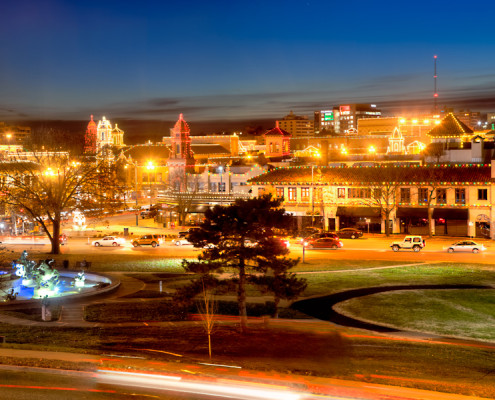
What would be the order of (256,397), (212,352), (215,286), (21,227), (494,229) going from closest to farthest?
1. (256,397)
2. (212,352)
3. (215,286)
4. (494,229)
5. (21,227)

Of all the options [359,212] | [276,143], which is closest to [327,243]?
[359,212]

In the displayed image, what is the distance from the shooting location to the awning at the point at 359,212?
70394mm

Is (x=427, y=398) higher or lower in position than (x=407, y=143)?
lower

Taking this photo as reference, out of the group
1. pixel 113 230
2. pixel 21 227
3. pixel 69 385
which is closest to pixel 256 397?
pixel 69 385

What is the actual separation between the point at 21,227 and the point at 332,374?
2637 inches

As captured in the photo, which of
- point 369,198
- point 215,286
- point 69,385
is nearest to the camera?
point 69,385

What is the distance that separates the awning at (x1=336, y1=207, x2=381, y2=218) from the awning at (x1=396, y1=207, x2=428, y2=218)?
243 centimetres

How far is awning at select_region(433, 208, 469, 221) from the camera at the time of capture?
66.1 metres

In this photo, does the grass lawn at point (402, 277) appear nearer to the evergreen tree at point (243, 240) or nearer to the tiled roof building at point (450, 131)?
the evergreen tree at point (243, 240)

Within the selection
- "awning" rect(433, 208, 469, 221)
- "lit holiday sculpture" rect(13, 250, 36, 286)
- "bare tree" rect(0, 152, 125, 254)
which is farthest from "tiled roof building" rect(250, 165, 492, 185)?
"lit holiday sculpture" rect(13, 250, 36, 286)

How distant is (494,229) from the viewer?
208ft

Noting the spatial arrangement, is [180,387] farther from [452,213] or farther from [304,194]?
[304,194]

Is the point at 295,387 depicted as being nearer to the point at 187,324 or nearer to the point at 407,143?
the point at 187,324

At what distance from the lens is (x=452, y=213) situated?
66688mm
